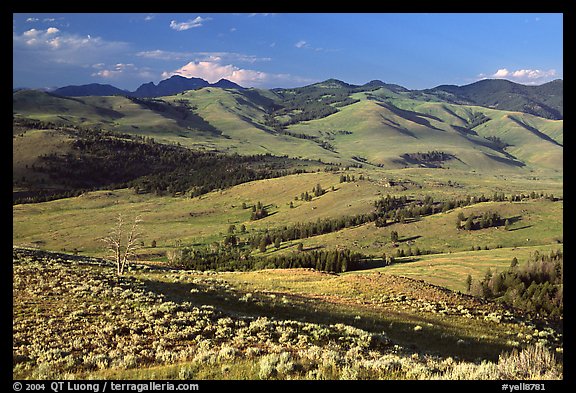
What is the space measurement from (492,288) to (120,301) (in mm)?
76571

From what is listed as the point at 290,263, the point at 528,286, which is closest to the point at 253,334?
the point at 528,286

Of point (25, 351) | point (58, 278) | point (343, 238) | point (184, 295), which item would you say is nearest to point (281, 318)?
point (184, 295)

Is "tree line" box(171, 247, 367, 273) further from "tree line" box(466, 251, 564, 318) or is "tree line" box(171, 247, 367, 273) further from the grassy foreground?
the grassy foreground

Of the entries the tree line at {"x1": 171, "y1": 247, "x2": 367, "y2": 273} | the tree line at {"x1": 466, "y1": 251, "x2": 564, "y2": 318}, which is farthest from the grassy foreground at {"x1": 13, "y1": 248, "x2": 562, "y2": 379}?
the tree line at {"x1": 171, "y1": 247, "x2": 367, "y2": 273}

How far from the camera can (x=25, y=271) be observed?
104 ft

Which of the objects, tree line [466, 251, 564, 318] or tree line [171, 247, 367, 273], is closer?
tree line [466, 251, 564, 318]

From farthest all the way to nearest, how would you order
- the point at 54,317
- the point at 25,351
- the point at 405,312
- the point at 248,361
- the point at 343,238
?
the point at 343,238, the point at 405,312, the point at 54,317, the point at 25,351, the point at 248,361

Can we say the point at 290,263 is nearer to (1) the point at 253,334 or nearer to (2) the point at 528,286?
(2) the point at 528,286

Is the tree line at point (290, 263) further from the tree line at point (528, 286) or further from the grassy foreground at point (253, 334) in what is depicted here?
the grassy foreground at point (253, 334)
